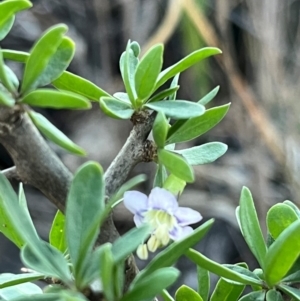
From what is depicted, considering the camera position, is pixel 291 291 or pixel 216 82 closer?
pixel 291 291

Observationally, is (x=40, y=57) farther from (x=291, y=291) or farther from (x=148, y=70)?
(x=291, y=291)

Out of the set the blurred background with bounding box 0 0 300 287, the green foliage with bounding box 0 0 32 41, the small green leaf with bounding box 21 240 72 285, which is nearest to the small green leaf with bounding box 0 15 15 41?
the green foliage with bounding box 0 0 32 41

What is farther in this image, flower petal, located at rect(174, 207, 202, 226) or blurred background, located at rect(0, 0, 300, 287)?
blurred background, located at rect(0, 0, 300, 287)

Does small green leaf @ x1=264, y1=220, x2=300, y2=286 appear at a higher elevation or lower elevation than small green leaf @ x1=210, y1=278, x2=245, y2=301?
higher

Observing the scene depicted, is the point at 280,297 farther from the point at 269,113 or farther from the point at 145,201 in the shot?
the point at 269,113

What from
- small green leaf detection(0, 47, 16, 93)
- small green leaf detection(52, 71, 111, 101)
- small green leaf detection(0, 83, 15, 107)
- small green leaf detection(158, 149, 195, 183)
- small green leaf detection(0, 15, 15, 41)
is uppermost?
small green leaf detection(0, 15, 15, 41)

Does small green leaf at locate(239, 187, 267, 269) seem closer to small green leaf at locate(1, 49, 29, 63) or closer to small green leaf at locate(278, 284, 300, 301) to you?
small green leaf at locate(278, 284, 300, 301)

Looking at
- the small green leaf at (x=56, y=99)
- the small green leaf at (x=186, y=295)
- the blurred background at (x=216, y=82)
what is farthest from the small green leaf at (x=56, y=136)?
the blurred background at (x=216, y=82)

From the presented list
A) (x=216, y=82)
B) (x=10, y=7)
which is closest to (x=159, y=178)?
(x=10, y=7)

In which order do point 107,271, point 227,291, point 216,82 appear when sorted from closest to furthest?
point 107,271
point 227,291
point 216,82
